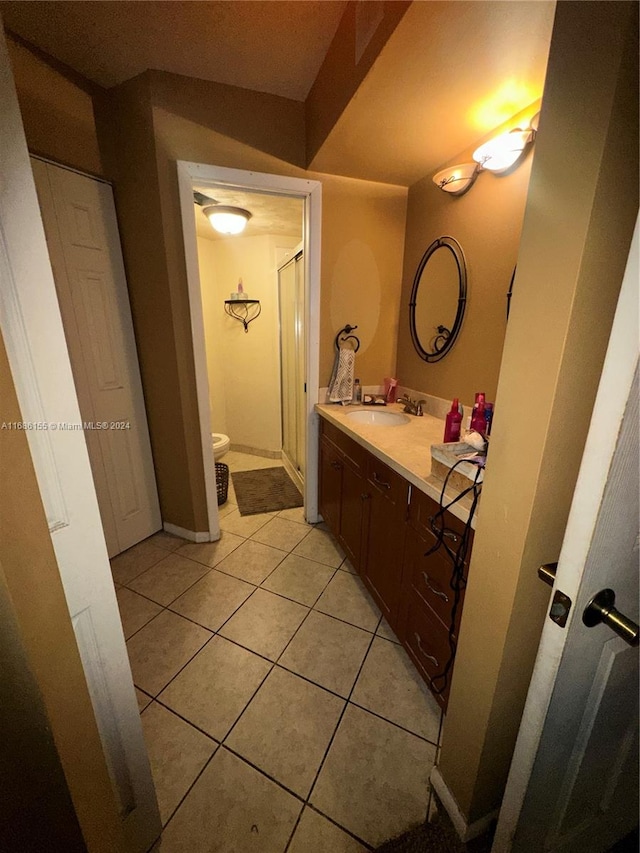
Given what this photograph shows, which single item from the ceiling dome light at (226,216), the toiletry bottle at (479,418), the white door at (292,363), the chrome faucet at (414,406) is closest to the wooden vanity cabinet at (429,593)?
the toiletry bottle at (479,418)

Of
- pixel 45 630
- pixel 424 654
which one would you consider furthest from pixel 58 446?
pixel 424 654

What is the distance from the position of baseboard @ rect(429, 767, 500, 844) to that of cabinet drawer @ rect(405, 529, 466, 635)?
0.43m

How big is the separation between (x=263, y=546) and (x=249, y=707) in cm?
98

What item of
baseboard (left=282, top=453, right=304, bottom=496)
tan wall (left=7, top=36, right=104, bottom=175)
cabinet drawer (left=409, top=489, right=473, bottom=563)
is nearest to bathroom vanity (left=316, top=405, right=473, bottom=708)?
cabinet drawer (left=409, top=489, right=473, bottom=563)

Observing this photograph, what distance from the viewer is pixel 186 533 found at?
7.25 feet

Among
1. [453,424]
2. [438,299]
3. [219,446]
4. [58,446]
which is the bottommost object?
[219,446]

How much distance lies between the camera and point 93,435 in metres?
1.82

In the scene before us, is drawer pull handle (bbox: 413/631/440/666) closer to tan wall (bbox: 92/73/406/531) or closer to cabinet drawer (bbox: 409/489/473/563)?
cabinet drawer (bbox: 409/489/473/563)

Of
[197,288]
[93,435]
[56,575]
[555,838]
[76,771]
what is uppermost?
[197,288]

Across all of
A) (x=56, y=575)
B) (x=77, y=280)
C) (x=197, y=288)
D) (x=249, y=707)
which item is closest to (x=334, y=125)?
(x=197, y=288)

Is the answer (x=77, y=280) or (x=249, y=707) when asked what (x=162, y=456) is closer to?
(x=77, y=280)

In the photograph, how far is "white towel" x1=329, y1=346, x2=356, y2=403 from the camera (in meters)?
2.09

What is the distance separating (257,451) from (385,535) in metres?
2.53

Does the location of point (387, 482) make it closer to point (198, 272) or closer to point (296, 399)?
point (198, 272)
